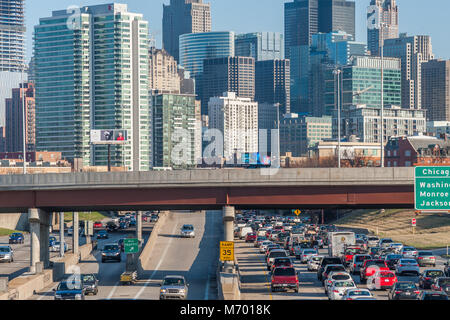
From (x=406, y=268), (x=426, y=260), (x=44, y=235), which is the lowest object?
(x=426, y=260)

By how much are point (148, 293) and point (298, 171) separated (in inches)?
535

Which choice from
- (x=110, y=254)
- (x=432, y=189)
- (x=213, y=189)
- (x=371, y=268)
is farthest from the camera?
(x=110, y=254)

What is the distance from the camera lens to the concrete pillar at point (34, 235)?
60.3m

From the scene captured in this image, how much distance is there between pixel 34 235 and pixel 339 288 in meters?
27.4

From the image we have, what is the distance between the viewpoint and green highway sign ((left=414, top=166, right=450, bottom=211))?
42156mm

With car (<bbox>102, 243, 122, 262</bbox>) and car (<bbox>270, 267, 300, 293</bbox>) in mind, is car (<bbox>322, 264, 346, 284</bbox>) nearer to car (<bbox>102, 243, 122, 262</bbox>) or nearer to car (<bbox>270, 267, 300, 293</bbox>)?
car (<bbox>270, 267, 300, 293</bbox>)

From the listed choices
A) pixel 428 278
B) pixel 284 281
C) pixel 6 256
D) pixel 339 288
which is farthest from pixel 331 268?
pixel 6 256

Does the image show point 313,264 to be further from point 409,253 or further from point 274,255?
point 409,253

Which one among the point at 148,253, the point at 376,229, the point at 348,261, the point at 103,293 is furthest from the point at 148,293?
the point at 376,229

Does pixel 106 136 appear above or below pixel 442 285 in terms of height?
above

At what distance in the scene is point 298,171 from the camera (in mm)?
56438

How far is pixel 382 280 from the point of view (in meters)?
49.7

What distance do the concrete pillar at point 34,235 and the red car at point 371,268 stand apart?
2292cm
